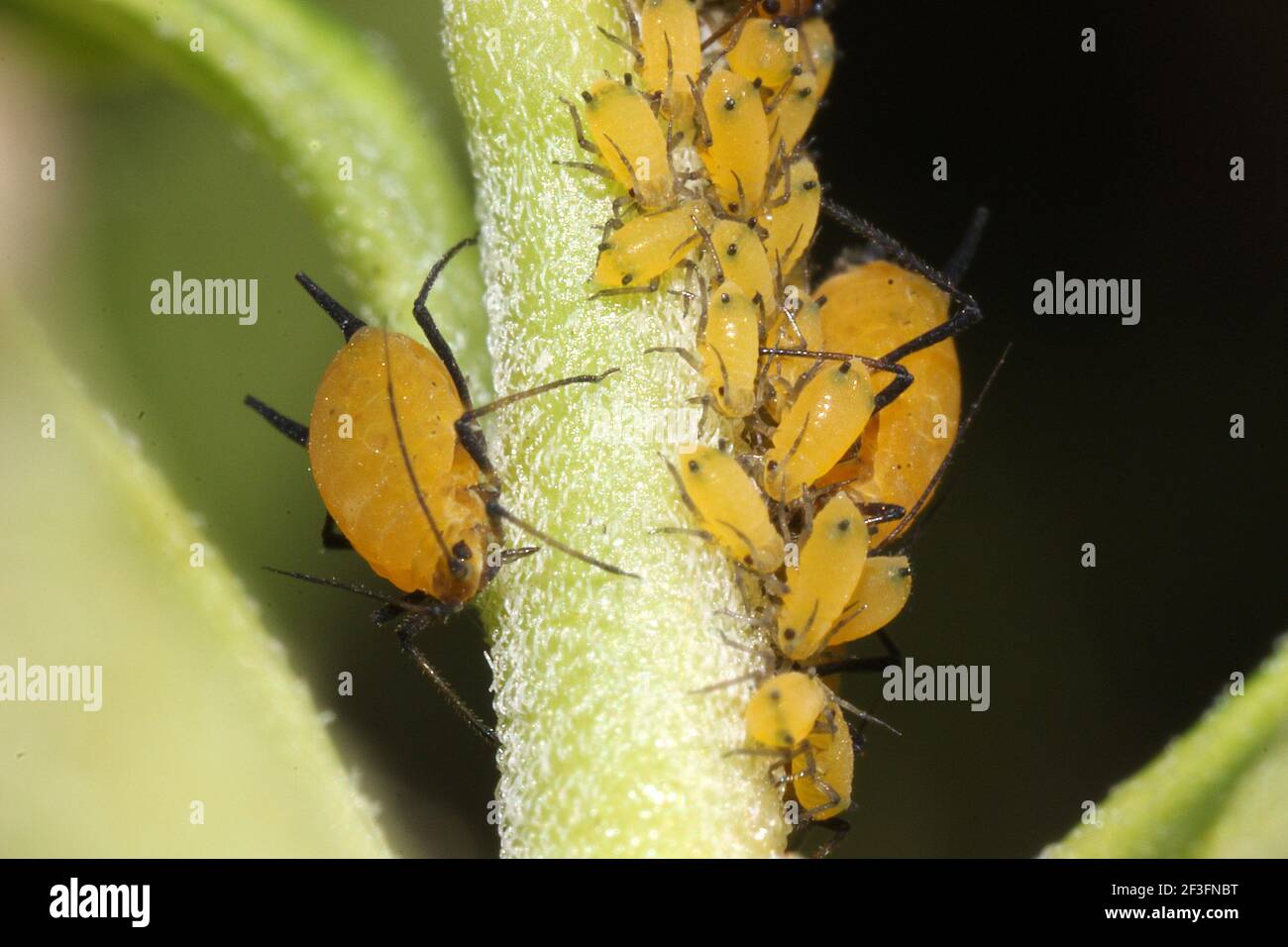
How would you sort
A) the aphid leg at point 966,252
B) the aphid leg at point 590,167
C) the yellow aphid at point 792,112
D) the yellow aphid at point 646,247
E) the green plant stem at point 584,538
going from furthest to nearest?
1. the aphid leg at point 966,252
2. the yellow aphid at point 792,112
3. the aphid leg at point 590,167
4. the yellow aphid at point 646,247
5. the green plant stem at point 584,538

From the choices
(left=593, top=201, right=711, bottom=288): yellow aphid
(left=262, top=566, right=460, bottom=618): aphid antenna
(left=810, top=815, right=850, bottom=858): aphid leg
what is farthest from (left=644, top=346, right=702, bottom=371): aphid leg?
(left=810, top=815, right=850, bottom=858): aphid leg

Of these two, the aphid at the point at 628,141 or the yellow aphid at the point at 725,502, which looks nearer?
the yellow aphid at the point at 725,502

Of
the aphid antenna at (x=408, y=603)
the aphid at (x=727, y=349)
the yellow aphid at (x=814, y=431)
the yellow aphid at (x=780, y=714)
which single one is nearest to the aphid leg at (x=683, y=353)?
the aphid at (x=727, y=349)

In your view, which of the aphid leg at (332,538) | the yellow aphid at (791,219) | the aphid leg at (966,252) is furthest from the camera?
the aphid leg at (966,252)

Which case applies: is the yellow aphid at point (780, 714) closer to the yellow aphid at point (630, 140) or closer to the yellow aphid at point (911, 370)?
the yellow aphid at point (911, 370)

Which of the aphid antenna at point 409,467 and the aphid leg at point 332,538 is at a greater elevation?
the aphid antenna at point 409,467

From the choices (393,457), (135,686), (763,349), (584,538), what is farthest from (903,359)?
(135,686)

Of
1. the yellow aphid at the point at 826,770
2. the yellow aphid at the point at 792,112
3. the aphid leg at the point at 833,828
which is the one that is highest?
the yellow aphid at the point at 792,112
